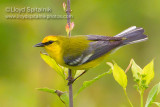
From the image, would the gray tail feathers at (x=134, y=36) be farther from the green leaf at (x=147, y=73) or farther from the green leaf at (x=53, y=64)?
the green leaf at (x=147, y=73)

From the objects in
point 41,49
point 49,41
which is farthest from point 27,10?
point 49,41

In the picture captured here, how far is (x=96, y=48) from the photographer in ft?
14.2

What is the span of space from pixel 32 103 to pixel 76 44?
1238mm

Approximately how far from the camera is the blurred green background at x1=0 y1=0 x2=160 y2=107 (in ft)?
16.5

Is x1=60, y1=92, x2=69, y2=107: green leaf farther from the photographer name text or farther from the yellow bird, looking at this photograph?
the photographer name text

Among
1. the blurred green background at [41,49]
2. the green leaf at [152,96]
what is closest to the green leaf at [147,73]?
the green leaf at [152,96]

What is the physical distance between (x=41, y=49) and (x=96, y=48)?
1.64m

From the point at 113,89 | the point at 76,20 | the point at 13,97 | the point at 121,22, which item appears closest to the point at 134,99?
the point at 113,89

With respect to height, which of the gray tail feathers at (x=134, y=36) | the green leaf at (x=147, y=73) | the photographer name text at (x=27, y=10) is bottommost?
the green leaf at (x=147, y=73)

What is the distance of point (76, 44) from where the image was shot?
14.2 feet

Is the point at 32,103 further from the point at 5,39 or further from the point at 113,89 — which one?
the point at 113,89

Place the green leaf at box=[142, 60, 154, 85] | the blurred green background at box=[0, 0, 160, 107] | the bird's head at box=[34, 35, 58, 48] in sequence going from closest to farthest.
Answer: the green leaf at box=[142, 60, 154, 85] → the bird's head at box=[34, 35, 58, 48] → the blurred green background at box=[0, 0, 160, 107]

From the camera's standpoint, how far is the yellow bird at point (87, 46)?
4.17 meters

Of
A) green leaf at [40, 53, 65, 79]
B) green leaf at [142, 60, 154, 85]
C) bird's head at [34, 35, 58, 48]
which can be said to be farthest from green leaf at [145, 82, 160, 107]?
bird's head at [34, 35, 58, 48]
